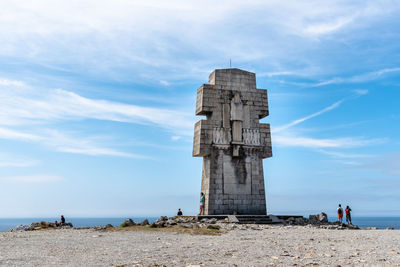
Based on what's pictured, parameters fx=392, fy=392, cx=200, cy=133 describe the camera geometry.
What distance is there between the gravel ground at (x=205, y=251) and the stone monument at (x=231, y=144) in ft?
29.2

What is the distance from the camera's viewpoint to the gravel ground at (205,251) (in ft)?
31.7

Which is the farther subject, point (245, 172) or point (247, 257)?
point (245, 172)

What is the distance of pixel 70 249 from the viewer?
39.8 ft

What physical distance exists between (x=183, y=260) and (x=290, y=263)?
2640mm

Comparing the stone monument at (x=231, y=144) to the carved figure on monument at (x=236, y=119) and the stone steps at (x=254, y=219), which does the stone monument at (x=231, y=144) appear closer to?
the carved figure on monument at (x=236, y=119)

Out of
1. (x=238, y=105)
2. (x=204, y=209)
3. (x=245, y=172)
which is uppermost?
(x=238, y=105)

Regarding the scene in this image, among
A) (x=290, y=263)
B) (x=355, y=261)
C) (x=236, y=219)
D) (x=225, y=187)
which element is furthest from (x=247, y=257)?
(x=225, y=187)

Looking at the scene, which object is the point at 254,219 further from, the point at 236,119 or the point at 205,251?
the point at 205,251

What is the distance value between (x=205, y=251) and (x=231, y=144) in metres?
13.6

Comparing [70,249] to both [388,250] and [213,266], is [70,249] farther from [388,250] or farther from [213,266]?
[388,250]

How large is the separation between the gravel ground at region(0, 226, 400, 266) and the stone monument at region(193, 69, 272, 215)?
8.91 m

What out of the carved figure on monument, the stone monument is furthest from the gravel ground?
the carved figure on monument

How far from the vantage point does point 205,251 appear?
11.3 metres

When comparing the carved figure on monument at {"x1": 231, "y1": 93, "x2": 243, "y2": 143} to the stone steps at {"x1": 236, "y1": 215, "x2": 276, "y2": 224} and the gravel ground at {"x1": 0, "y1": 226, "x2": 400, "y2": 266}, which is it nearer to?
the stone steps at {"x1": 236, "y1": 215, "x2": 276, "y2": 224}
